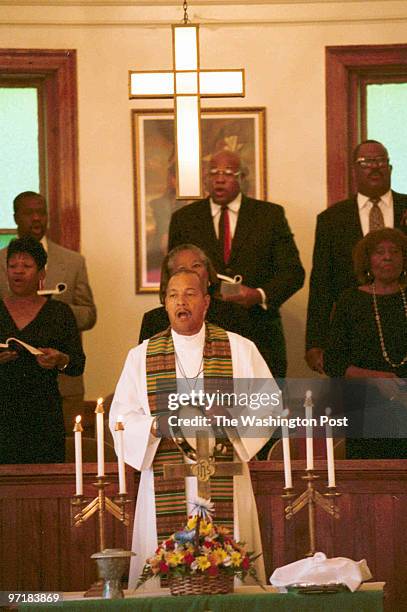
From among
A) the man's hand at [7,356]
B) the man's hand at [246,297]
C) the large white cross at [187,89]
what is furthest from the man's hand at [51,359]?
the man's hand at [246,297]

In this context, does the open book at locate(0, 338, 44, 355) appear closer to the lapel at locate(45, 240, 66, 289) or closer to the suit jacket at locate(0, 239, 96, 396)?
the suit jacket at locate(0, 239, 96, 396)

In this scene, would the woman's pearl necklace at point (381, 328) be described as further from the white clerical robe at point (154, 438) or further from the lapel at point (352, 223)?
the lapel at point (352, 223)

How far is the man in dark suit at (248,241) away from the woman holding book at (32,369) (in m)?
1.61

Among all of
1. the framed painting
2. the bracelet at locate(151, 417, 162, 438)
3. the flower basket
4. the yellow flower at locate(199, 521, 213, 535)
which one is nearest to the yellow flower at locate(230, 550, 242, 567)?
the flower basket

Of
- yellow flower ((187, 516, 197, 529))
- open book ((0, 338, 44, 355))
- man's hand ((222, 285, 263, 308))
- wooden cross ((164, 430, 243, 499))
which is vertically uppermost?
man's hand ((222, 285, 263, 308))

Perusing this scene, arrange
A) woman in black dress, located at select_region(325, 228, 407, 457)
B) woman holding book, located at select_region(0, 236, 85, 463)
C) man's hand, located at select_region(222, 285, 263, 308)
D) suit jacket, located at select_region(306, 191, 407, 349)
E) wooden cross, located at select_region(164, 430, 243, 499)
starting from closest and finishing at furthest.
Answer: wooden cross, located at select_region(164, 430, 243, 499)
woman holding book, located at select_region(0, 236, 85, 463)
woman in black dress, located at select_region(325, 228, 407, 457)
man's hand, located at select_region(222, 285, 263, 308)
suit jacket, located at select_region(306, 191, 407, 349)

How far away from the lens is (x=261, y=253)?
9148 mm

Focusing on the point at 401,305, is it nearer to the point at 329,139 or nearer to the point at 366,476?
the point at 366,476

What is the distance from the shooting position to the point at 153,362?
715 centimetres

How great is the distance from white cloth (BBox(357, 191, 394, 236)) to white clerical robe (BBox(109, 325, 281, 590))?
6.90 feet

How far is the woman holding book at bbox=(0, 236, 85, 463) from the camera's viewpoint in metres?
7.38

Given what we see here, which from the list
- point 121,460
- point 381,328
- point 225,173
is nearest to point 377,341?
point 381,328

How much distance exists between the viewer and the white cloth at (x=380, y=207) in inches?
359

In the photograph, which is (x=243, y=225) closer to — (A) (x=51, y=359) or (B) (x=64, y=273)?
(B) (x=64, y=273)
